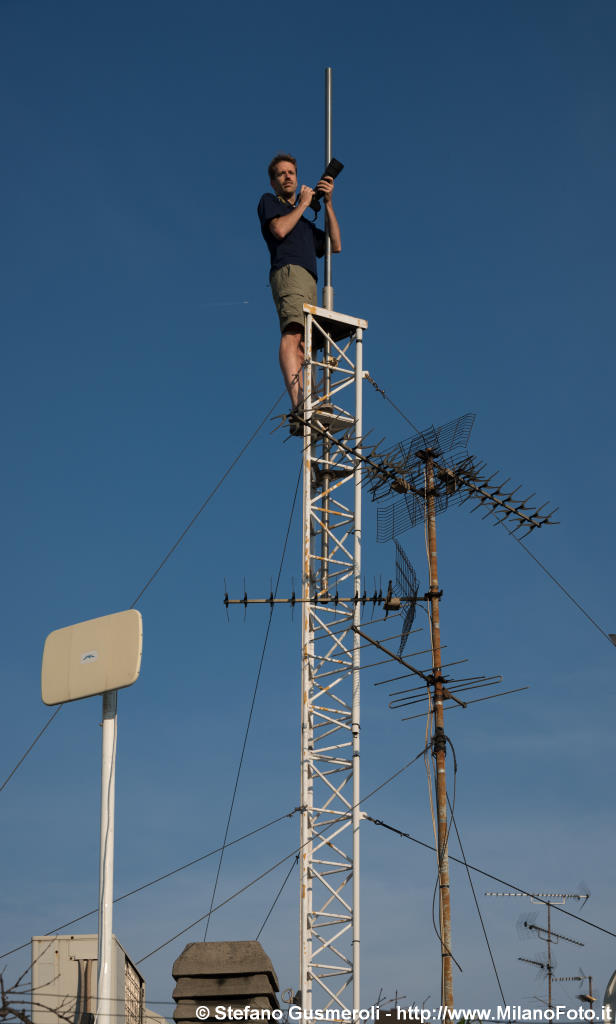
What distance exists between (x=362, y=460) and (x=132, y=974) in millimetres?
7847

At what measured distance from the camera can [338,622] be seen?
2064 centimetres

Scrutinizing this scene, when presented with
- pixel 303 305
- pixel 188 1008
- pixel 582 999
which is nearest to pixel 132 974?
pixel 188 1008

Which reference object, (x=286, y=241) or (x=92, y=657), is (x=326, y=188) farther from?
(x=92, y=657)

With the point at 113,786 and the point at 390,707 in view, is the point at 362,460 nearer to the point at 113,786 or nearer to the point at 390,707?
the point at 390,707

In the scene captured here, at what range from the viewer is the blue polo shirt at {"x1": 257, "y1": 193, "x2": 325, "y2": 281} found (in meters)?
22.1

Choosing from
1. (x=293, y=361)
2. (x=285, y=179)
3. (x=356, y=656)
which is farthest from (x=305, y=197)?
(x=356, y=656)

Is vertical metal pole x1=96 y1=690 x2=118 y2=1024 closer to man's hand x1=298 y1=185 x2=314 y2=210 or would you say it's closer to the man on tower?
the man on tower

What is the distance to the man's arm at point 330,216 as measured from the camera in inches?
885

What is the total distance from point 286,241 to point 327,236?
3.26 ft

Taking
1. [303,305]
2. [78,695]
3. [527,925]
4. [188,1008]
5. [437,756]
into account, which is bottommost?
[188,1008]

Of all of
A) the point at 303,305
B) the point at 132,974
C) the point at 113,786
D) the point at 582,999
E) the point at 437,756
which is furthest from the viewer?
the point at 582,999

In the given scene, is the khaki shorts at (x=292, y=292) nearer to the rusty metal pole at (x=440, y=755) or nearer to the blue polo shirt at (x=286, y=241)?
the blue polo shirt at (x=286, y=241)

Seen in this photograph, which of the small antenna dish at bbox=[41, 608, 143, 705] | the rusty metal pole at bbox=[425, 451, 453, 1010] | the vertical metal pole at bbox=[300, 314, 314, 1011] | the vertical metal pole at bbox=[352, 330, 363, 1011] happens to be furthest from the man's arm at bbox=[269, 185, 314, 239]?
the small antenna dish at bbox=[41, 608, 143, 705]

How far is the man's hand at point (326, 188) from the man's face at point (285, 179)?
1.45ft
